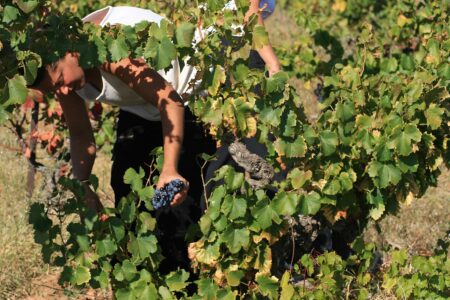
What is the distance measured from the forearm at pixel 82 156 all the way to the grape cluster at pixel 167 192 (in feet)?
1.78

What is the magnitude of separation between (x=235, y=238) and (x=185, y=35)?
0.69m

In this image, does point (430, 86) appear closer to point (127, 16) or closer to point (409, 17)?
point (127, 16)

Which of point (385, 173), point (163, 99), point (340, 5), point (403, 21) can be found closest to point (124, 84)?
point (163, 99)

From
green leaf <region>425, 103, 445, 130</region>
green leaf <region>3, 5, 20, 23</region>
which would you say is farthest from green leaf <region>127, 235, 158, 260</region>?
green leaf <region>425, 103, 445, 130</region>

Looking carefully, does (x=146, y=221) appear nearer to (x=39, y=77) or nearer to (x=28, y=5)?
(x=39, y=77)

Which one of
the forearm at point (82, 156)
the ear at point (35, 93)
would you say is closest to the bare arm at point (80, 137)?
the forearm at point (82, 156)

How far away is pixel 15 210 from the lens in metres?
5.31

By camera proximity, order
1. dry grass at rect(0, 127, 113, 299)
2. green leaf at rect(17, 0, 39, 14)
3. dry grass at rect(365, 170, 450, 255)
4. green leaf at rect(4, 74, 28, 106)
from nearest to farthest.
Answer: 1. green leaf at rect(4, 74, 28, 106)
2. green leaf at rect(17, 0, 39, 14)
3. dry grass at rect(0, 127, 113, 299)
4. dry grass at rect(365, 170, 450, 255)

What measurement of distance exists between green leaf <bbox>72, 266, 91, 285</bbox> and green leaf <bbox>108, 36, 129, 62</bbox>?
0.64m

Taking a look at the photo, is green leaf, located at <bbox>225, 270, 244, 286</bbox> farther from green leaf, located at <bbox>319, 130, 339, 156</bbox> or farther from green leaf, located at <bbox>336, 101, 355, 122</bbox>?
green leaf, located at <bbox>336, 101, 355, 122</bbox>

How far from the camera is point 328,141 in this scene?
10.5ft

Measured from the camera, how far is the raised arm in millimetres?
2895

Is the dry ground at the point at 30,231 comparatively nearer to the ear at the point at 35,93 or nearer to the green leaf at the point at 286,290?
the ear at the point at 35,93

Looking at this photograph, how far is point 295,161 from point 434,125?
1.89 ft
